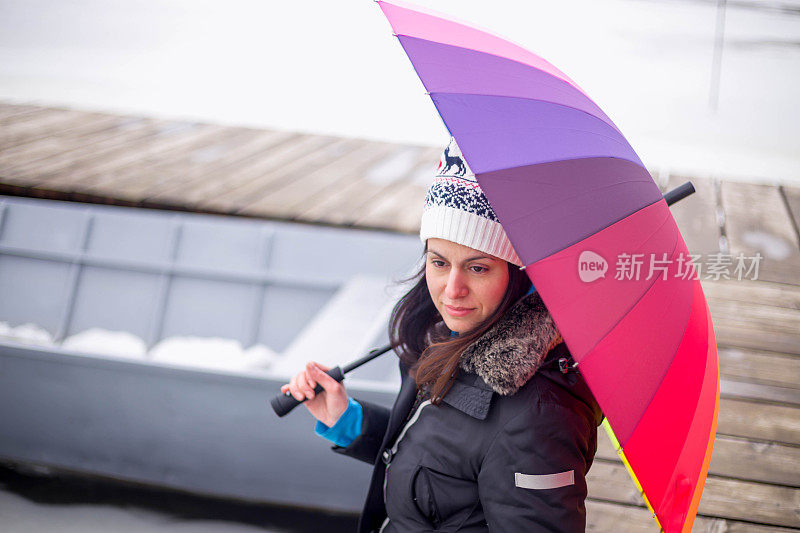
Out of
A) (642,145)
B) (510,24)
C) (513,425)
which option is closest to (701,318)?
(513,425)

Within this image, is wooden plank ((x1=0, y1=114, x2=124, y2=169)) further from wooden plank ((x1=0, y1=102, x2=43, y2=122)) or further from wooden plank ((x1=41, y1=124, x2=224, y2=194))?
wooden plank ((x1=0, y1=102, x2=43, y2=122))

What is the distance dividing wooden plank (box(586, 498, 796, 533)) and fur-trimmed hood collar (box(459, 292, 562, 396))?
2.65ft

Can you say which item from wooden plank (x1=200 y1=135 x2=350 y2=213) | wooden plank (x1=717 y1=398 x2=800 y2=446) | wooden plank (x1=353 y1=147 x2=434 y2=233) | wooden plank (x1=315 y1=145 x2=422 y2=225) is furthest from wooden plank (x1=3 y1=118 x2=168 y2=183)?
wooden plank (x1=717 y1=398 x2=800 y2=446)

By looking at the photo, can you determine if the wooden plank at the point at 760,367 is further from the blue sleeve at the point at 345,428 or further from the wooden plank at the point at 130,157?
the wooden plank at the point at 130,157

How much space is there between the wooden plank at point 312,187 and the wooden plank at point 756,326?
1716mm

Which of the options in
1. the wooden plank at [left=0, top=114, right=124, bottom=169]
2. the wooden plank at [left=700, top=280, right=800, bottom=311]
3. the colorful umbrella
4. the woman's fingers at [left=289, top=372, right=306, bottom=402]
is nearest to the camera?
the colorful umbrella

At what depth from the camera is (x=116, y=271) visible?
377 centimetres

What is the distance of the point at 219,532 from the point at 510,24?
5.64 meters

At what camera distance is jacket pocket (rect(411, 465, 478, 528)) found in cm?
104

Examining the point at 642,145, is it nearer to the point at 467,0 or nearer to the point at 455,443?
the point at 467,0

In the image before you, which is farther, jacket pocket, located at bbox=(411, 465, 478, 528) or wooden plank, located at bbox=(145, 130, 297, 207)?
wooden plank, located at bbox=(145, 130, 297, 207)

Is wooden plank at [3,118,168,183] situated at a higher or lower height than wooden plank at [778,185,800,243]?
lower

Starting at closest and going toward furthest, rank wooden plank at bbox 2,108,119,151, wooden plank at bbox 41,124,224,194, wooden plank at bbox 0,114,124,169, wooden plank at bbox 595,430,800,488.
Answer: wooden plank at bbox 595,430,800,488
wooden plank at bbox 41,124,224,194
wooden plank at bbox 0,114,124,169
wooden plank at bbox 2,108,119,151

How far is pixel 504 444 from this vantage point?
0.98 meters
